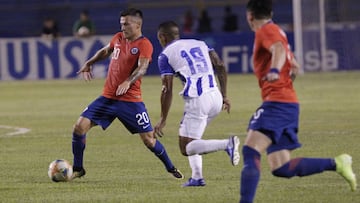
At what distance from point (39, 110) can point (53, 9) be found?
19271 mm

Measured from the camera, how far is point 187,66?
11.4 meters

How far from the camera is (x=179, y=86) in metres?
31.6

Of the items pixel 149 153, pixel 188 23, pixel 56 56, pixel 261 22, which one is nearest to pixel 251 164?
pixel 261 22

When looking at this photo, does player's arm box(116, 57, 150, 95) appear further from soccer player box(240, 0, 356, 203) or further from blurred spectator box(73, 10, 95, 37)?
blurred spectator box(73, 10, 95, 37)

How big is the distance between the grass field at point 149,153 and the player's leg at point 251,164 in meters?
1.26

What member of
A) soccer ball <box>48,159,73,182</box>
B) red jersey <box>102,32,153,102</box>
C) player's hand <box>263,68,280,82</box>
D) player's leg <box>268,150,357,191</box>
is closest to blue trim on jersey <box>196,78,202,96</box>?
red jersey <box>102,32,153,102</box>

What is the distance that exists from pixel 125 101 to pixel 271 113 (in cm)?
353

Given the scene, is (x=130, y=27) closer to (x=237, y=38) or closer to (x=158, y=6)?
(x=237, y=38)

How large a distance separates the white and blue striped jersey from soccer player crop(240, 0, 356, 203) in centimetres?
197

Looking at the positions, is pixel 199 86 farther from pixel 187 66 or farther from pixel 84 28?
pixel 84 28

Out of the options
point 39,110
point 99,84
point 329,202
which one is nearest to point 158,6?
point 99,84

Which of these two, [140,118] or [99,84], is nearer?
[140,118]

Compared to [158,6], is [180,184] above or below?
above

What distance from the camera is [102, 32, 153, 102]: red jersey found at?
12.3 meters
